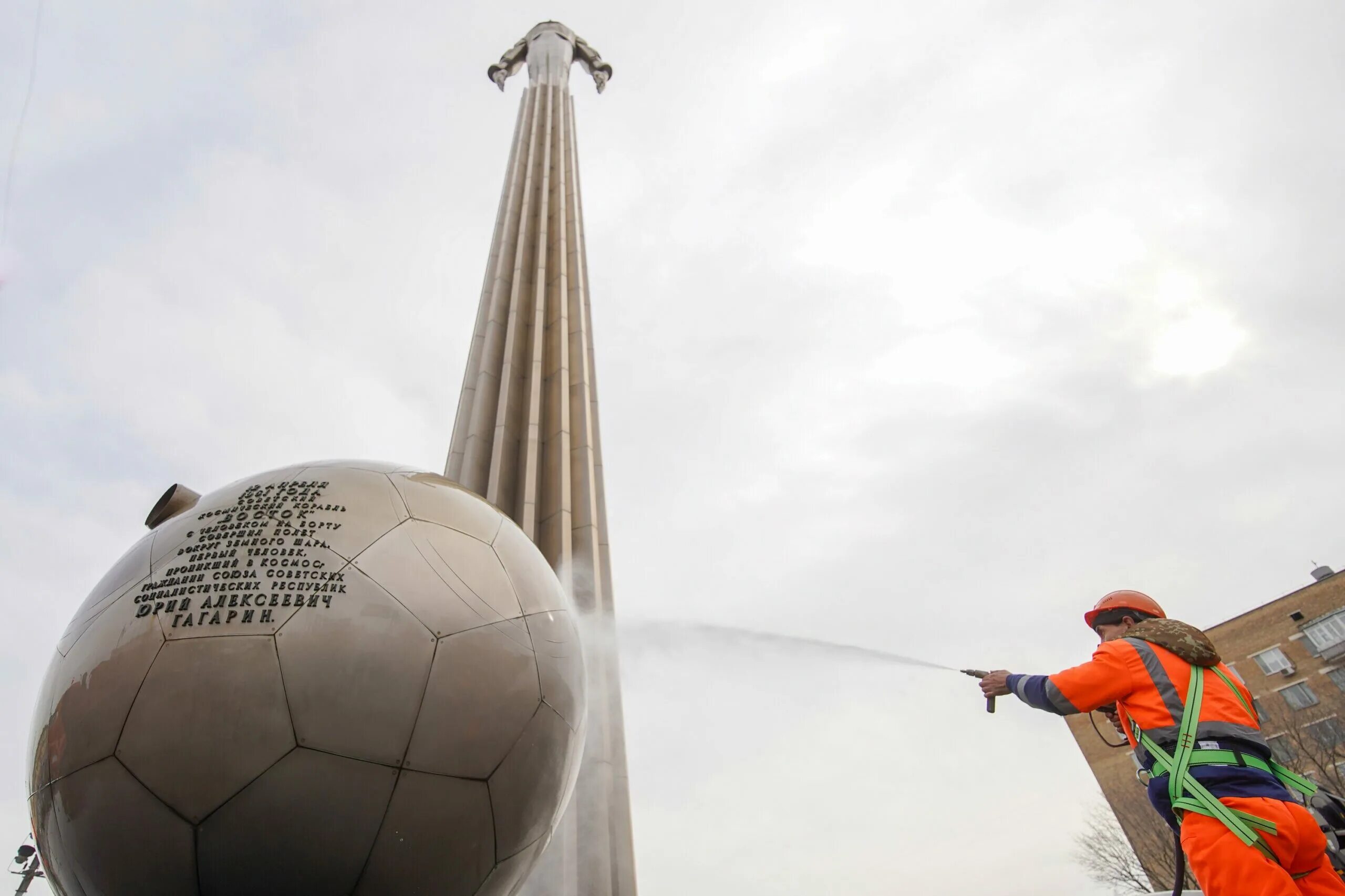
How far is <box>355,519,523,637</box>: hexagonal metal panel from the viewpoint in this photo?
2.97m

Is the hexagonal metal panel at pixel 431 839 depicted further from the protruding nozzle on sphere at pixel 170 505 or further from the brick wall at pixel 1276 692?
the brick wall at pixel 1276 692

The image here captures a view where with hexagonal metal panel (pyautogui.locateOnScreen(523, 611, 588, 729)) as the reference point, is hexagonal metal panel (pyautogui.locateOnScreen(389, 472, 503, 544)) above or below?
above

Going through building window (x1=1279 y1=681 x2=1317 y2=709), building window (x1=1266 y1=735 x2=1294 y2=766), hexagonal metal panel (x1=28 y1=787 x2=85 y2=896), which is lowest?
hexagonal metal panel (x1=28 y1=787 x2=85 y2=896)

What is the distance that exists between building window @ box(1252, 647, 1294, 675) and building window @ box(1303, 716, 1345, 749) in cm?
493

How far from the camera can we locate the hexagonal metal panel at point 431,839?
2.66 m

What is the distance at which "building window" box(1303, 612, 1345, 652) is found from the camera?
2994cm

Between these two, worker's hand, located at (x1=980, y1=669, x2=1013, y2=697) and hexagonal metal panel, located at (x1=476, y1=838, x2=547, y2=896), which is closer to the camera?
hexagonal metal panel, located at (x1=476, y1=838, x2=547, y2=896)

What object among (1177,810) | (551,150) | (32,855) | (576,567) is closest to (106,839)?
(1177,810)

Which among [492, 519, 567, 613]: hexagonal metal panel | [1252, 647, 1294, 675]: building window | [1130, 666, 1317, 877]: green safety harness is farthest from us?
[1252, 647, 1294, 675]: building window

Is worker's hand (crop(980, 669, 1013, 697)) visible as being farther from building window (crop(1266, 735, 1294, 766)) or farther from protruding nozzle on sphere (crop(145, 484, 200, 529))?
building window (crop(1266, 735, 1294, 766))

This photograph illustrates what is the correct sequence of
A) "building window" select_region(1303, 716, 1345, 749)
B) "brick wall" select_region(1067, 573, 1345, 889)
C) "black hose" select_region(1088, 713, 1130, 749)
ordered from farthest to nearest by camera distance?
1. "brick wall" select_region(1067, 573, 1345, 889)
2. "building window" select_region(1303, 716, 1345, 749)
3. "black hose" select_region(1088, 713, 1130, 749)

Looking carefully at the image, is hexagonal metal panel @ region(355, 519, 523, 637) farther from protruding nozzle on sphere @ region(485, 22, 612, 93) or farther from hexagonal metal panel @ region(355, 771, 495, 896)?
protruding nozzle on sphere @ region(485, 22, 612, 93)

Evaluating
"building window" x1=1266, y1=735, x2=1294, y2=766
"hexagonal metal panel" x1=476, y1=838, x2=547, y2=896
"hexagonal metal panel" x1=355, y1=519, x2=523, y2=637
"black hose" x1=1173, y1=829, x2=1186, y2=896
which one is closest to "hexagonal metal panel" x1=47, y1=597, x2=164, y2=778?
"hexagonal metal panel" x1=355, y1=519, x2=523, y2=637

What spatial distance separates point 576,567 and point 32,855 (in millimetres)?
19972
